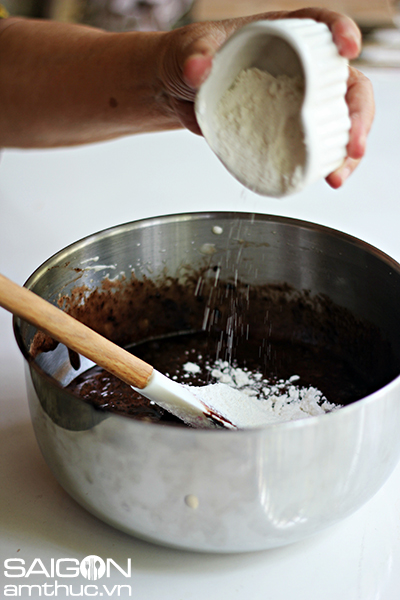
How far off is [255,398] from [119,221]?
0.44 metres

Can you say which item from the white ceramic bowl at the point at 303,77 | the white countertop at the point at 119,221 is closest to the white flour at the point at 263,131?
the white ceramic bowl at the point at 303,77

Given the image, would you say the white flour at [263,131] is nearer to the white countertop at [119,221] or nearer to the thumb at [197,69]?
the thumb at [197,69]

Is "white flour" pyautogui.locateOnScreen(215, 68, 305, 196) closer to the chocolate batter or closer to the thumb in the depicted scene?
the thumb

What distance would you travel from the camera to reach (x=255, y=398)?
25.0 inches

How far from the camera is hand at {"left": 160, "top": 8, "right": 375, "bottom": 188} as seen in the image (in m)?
0.45

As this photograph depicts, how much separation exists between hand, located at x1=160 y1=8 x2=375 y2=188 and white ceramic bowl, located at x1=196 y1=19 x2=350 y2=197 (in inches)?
0.4

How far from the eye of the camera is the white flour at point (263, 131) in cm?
46

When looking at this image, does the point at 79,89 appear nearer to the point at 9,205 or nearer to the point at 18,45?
the point at 18,45

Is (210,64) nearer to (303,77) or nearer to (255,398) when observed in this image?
(303,77)

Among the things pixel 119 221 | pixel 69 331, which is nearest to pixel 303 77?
pixel 69 331

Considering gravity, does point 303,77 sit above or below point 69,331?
above

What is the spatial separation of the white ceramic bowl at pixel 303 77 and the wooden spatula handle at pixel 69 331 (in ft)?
0.57

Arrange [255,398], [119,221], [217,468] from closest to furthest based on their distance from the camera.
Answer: [217,468], [255,398], [119,221]

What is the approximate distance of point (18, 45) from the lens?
76 centimetres
